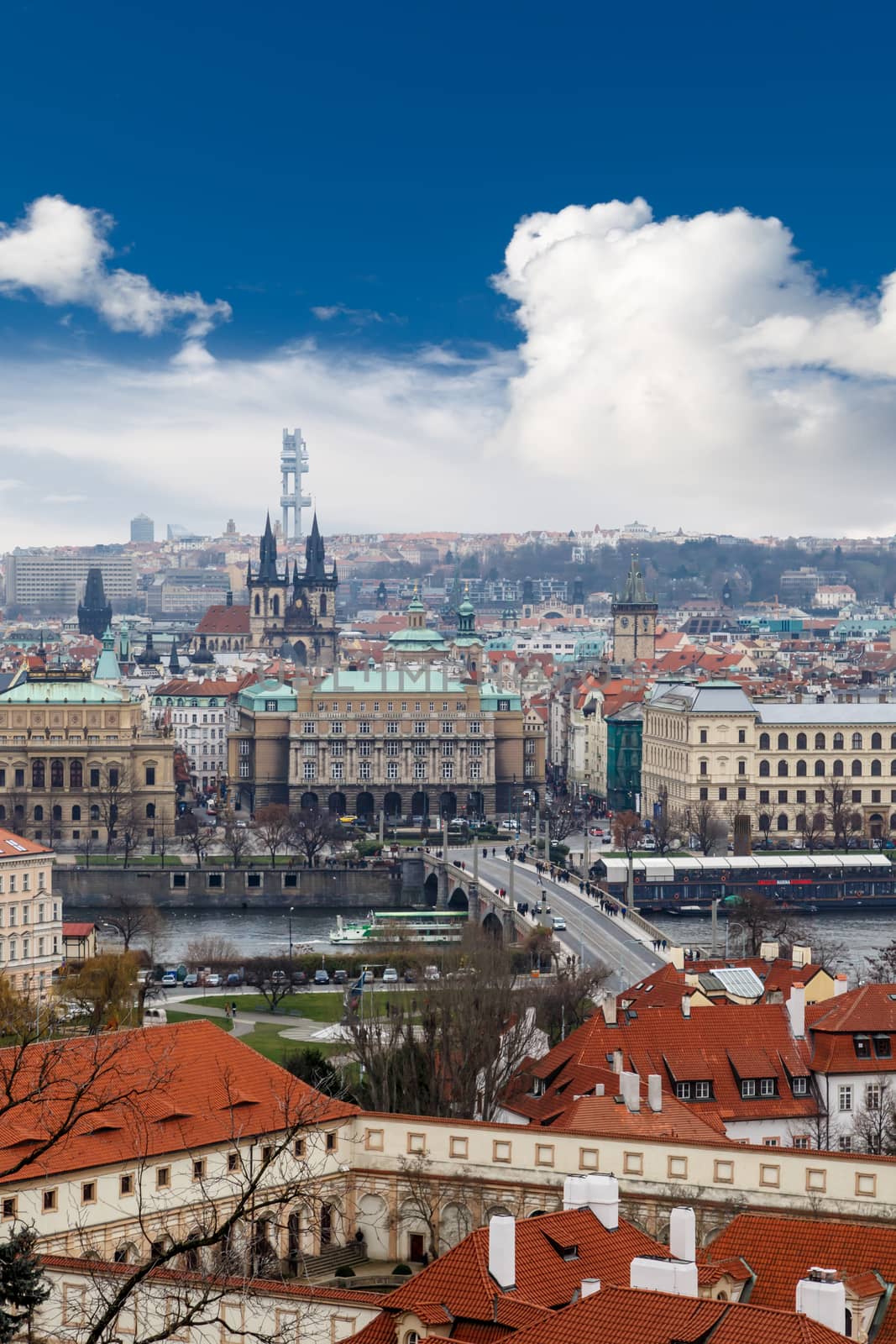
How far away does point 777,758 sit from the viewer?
97.4 meters

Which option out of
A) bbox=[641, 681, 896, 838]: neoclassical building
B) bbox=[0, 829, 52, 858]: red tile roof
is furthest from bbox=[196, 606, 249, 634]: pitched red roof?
bbox=[0, 829, 52, 858]: red tile roof

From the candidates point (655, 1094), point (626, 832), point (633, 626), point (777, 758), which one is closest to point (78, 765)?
point (626, 832)

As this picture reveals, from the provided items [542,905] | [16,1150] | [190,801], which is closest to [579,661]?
[190,801]

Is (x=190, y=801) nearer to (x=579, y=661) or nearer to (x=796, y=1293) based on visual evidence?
(x=579, y=661)

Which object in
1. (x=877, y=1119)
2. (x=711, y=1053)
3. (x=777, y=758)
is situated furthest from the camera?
(x=777, y=758)

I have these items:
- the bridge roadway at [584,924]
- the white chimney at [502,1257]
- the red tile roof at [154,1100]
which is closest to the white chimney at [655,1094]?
the red tile roof at [154,1100]

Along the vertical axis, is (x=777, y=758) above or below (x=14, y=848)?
below

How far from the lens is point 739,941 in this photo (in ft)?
217

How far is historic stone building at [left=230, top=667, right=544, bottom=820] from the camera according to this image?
10562 cm

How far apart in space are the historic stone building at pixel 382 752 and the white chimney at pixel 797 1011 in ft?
222

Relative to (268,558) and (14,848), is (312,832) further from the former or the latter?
(268,558)

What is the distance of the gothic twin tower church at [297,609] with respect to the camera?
172375 millimetres

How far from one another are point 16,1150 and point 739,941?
3995cm

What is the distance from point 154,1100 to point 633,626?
128076 mm
